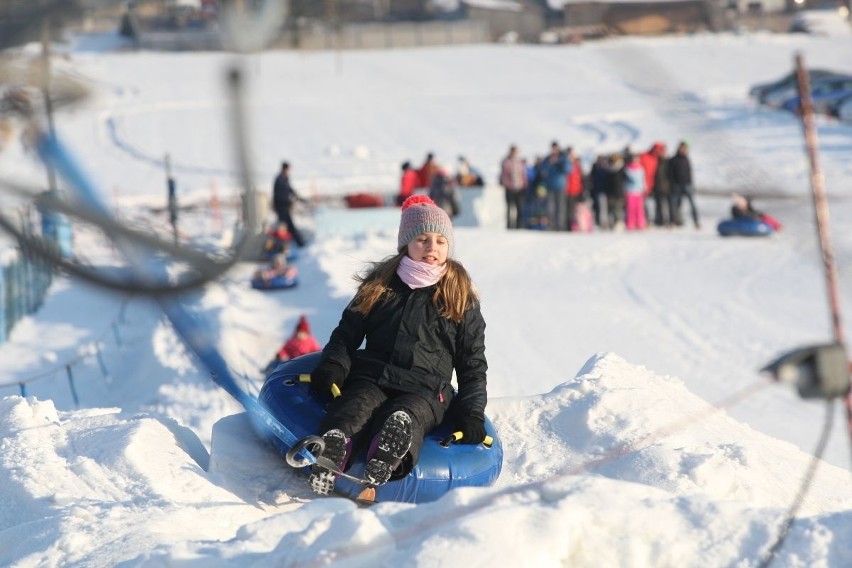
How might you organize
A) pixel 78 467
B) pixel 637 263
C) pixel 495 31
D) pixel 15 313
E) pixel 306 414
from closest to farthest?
1. pixel 78 467
2. pixel 306 414
3. pixel 15 313
4. pixel 637 263
5. pixel 495 31

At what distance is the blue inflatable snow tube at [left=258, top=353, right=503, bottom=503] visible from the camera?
4895mm

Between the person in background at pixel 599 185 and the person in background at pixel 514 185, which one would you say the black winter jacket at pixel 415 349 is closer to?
the person in background at pixel 514 185

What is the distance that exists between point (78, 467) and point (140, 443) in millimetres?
272

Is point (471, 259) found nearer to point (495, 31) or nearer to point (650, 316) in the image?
point (650, 316)

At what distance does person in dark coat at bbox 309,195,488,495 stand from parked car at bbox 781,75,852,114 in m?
23.2

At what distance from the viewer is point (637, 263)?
14594 mm

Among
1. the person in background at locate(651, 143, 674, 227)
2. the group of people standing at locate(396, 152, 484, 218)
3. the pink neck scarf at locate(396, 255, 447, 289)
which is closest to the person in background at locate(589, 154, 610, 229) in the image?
the person in background at locate(651, 143, 674, 227)

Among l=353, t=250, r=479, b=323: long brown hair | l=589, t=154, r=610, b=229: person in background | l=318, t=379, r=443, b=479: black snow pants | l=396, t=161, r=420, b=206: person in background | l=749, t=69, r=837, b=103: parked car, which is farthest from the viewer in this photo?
l=749, t=69, r=837, b=103: parked car

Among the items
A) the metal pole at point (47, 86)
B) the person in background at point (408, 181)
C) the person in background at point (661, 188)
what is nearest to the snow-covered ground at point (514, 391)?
the metal pole at point (47, 86)

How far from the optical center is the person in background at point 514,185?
57.2ft

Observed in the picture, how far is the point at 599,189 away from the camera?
1759cm

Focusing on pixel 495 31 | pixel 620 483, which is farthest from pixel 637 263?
pixel 495 31

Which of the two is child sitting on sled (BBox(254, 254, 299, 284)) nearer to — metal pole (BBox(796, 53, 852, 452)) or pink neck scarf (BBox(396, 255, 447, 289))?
pink neck scarf (BBox(396, 255, 447, 289))

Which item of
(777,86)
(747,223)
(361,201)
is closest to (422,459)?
(747,223)
